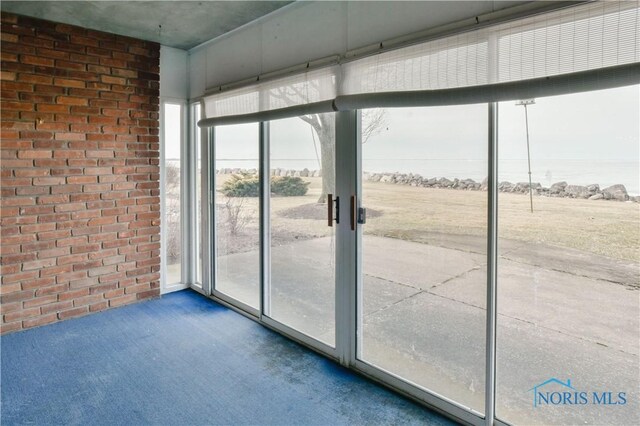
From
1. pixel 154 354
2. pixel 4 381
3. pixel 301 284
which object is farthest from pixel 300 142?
pixel 4 381

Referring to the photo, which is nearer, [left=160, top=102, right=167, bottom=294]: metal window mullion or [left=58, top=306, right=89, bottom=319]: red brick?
[left=58, top=306, right=89, bottom=319]: red brick

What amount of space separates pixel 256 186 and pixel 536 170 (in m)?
2.38

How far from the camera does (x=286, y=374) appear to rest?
2818 mm

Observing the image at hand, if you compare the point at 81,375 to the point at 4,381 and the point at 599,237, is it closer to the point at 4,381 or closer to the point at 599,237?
the point at 4,381

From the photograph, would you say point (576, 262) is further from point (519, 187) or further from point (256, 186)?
point (256, 186)

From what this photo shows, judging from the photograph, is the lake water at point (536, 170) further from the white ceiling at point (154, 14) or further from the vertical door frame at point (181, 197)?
the vertical door frame at point (181, 197)

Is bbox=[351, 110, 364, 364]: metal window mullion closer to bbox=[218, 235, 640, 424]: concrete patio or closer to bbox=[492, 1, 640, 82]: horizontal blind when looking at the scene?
bbox=[218, 235, 640, 424]: concrete patio

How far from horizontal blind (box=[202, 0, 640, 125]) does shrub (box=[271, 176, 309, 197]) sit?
1.95ft

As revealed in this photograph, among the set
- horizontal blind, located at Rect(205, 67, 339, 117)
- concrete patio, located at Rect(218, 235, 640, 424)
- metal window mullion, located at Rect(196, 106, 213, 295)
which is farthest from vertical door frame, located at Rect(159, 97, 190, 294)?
concrete patio, located at Rect(218, 235, 640, 424)


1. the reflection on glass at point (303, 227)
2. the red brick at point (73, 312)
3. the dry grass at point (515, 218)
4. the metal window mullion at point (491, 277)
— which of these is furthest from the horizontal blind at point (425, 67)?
the red brick at point (73, 312)

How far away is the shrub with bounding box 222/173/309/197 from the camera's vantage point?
3336 mm

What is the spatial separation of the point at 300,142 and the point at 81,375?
2.29m

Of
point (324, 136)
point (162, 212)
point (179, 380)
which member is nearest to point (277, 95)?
point (324, 136)

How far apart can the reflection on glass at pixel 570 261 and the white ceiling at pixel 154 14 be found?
216cm
